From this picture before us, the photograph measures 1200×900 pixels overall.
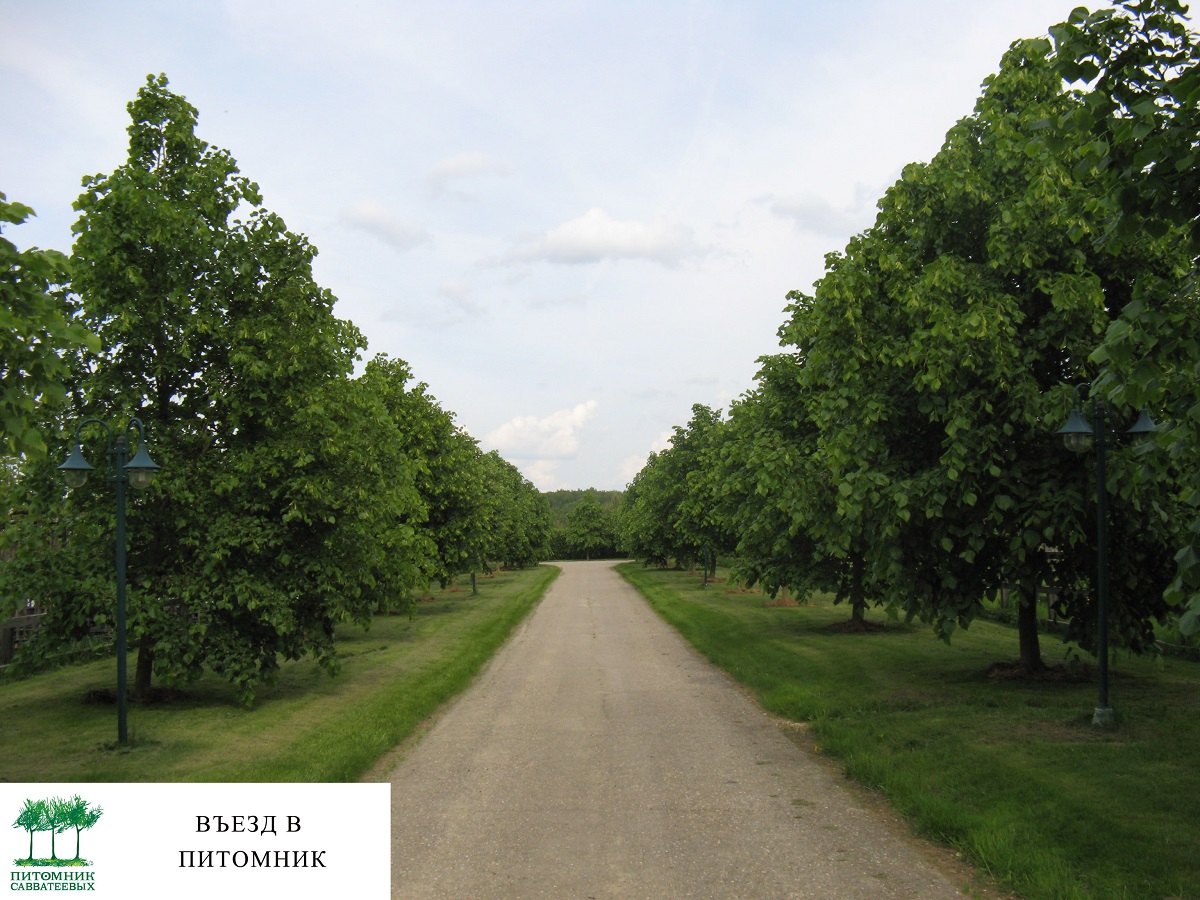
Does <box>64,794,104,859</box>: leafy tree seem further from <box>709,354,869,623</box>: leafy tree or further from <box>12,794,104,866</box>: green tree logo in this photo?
<box>709,354,869,623</box>: leafy tree

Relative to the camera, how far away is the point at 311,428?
1325 cm

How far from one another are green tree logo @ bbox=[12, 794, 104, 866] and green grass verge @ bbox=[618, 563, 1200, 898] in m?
6.31

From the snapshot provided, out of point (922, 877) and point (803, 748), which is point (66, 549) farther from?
point (922, 877)

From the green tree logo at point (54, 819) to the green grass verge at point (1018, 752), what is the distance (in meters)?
6.31

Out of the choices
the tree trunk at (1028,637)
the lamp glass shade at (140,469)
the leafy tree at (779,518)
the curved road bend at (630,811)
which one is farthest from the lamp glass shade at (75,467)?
the tree trunk at (1028,637)

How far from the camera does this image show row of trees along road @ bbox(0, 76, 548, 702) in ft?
39.5

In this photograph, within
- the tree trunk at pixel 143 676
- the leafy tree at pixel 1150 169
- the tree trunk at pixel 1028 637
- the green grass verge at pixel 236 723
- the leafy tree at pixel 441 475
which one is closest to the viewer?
the leafy tree at pixel 1150 169

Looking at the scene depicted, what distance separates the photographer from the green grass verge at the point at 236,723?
952 cm

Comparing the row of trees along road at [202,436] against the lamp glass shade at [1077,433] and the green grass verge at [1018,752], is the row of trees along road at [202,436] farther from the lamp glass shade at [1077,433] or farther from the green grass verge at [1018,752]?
the lamp glass shade at [1077,433]

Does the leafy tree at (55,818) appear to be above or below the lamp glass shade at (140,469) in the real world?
below

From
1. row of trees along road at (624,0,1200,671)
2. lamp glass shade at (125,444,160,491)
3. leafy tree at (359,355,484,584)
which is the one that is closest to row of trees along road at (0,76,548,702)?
lamp glass shade at (125,444,160,491)

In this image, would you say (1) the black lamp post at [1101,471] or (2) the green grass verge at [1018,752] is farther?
(1) the black lamp post at [1101,471]

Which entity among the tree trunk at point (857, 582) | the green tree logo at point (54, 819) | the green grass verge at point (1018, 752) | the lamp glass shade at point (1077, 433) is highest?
the lamp glass shade at point (1077, 433)

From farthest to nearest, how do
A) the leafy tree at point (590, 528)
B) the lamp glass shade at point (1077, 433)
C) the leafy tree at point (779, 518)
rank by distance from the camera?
the leafy tree at point (590, 528)
the leafy tree at point (779, 518)
the lamp glass shade at point (1077, 433)
